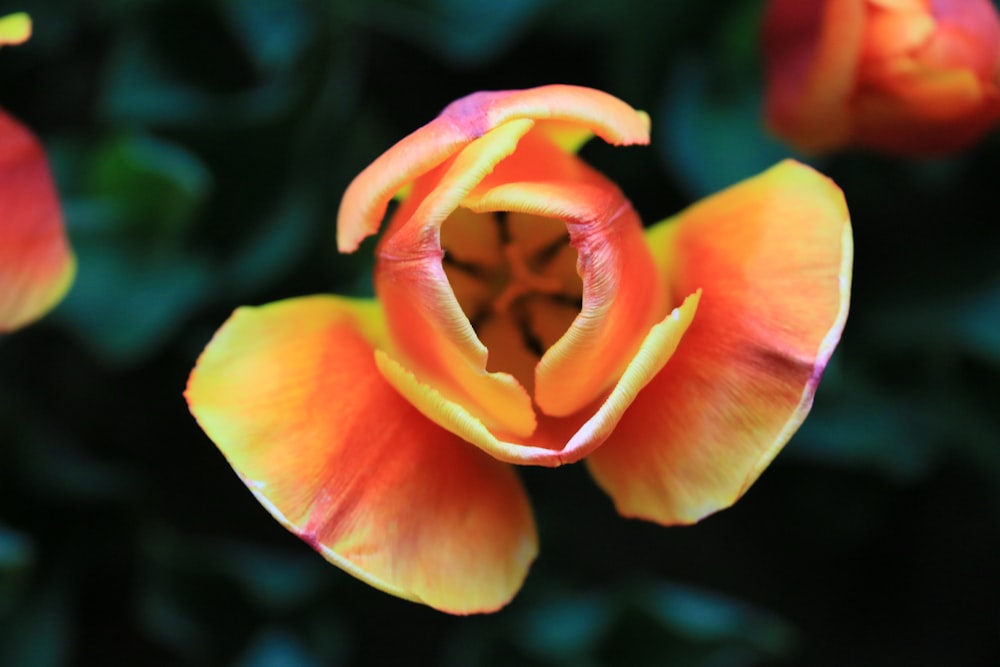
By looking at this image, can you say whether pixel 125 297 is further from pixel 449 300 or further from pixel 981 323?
pixel 981 323

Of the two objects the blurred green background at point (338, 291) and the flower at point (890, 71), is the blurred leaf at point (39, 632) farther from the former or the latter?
the flower at point (890, 71)

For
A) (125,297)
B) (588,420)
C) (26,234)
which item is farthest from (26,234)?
(588,420)

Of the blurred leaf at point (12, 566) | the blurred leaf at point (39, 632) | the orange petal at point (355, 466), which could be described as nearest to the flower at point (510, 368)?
the orange petal at point (355, 466)

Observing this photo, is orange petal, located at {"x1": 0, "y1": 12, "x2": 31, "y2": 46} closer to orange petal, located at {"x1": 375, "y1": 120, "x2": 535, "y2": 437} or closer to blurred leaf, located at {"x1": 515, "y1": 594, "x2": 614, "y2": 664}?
orange petal, located at {"x1": 375, "y1": 120, "x2": 535, "y2": 437}

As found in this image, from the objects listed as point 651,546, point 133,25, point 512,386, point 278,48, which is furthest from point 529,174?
point 651,546

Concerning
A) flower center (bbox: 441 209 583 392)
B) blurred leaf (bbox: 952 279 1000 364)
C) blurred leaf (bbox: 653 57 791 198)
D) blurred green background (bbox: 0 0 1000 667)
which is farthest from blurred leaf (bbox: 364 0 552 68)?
blurred leaf (bbox: 952 279 1000 364)
